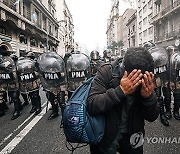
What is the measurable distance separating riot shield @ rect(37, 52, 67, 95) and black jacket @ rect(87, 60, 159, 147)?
10.6 feet

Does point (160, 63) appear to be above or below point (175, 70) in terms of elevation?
above

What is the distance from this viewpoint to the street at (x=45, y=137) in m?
3.38

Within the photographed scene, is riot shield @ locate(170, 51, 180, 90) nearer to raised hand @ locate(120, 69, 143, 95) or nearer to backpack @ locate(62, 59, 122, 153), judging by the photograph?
backpack @ locate(62, 59, 122, 153)

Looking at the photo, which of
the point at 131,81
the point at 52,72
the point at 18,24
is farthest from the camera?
the point at 18,24

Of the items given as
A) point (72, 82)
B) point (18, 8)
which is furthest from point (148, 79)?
point (18, 8)

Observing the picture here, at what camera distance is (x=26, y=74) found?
5484mm

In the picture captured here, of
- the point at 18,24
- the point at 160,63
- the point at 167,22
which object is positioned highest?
the point at 167,22

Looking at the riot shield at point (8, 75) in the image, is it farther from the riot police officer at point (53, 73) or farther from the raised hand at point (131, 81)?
the raised hand at point (131, 81)

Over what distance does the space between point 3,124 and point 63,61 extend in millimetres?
1950

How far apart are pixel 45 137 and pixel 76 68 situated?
5.18ft

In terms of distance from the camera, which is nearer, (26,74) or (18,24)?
(26,74)

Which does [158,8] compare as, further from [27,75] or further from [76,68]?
[76,68]

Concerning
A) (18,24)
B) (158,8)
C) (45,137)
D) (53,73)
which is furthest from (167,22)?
(45,137)

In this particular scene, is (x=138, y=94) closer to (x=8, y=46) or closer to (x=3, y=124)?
(x=3, y=124)
